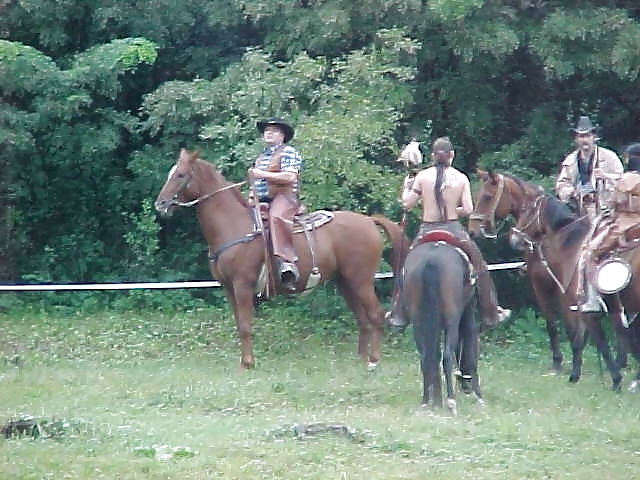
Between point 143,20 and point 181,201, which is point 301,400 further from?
point 143,20

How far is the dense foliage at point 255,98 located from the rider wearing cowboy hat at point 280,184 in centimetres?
143

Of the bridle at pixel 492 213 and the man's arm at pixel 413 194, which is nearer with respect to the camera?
the man's arm at pixel 413 194

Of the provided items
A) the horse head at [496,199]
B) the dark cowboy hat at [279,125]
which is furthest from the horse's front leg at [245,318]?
the horse head at [496,199]

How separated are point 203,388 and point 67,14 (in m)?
7.60

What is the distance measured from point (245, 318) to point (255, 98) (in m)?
3.24

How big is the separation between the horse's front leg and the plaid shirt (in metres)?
1.02

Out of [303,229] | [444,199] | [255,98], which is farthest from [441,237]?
[255,98]

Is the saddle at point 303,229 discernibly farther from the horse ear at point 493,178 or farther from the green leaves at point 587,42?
the green leaves at point 587,42

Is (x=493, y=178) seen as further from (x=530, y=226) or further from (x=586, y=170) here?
(x=586, y=170)

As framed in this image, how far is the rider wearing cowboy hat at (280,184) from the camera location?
13.5 m

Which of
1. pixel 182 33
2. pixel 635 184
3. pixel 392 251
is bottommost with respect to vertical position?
pixel 392 251

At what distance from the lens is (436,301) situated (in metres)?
10.8

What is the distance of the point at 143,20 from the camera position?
17.7 m

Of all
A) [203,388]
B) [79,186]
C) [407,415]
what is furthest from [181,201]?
[79,186]
